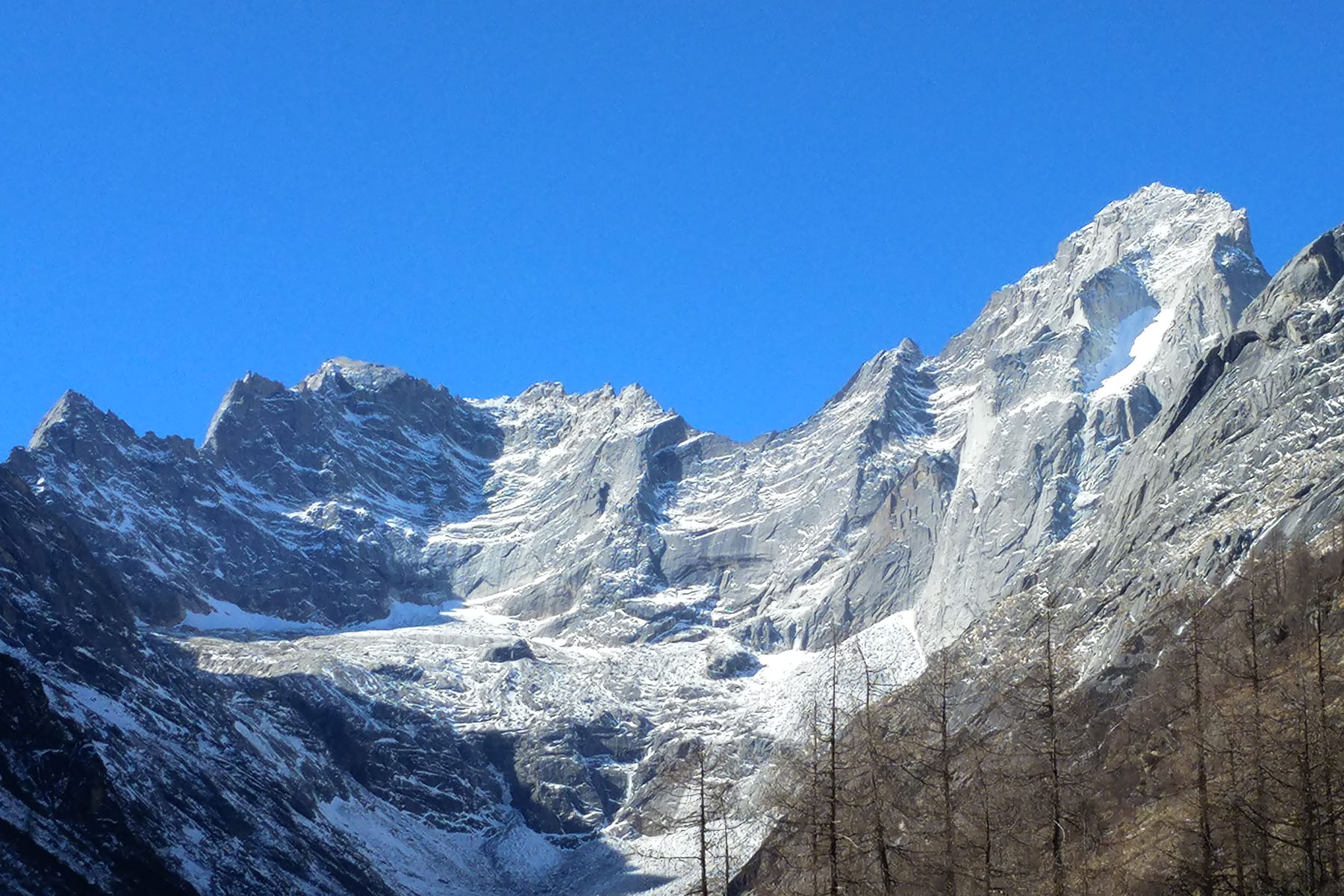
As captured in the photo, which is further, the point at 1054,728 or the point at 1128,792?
the point at 1128,792

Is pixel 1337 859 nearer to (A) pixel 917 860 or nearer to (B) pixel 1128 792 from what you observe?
(A) pixel 917 860

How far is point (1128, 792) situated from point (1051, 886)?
170 ft

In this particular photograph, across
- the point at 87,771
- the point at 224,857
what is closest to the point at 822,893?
the point at 87,771

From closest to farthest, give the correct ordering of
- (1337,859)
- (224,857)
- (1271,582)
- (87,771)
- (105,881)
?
(1337,859), (1271,582), (105,881), (87,771), (224,857)

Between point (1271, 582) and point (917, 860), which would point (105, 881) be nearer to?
point (1271, 582)

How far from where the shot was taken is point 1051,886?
50875 mm

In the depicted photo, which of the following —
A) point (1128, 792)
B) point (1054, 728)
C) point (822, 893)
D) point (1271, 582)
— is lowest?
point (822, 893)

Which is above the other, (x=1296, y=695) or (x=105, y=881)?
(x=105, y=881)

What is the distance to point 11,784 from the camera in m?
165

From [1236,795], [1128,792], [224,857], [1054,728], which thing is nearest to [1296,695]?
[1236,795]

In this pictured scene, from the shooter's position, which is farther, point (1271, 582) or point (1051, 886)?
point (1271, 582)

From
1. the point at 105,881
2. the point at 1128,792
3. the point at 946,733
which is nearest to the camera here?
the point at 946,733

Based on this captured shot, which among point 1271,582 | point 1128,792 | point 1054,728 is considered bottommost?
point 1054,728

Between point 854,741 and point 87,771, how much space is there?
138 metres
